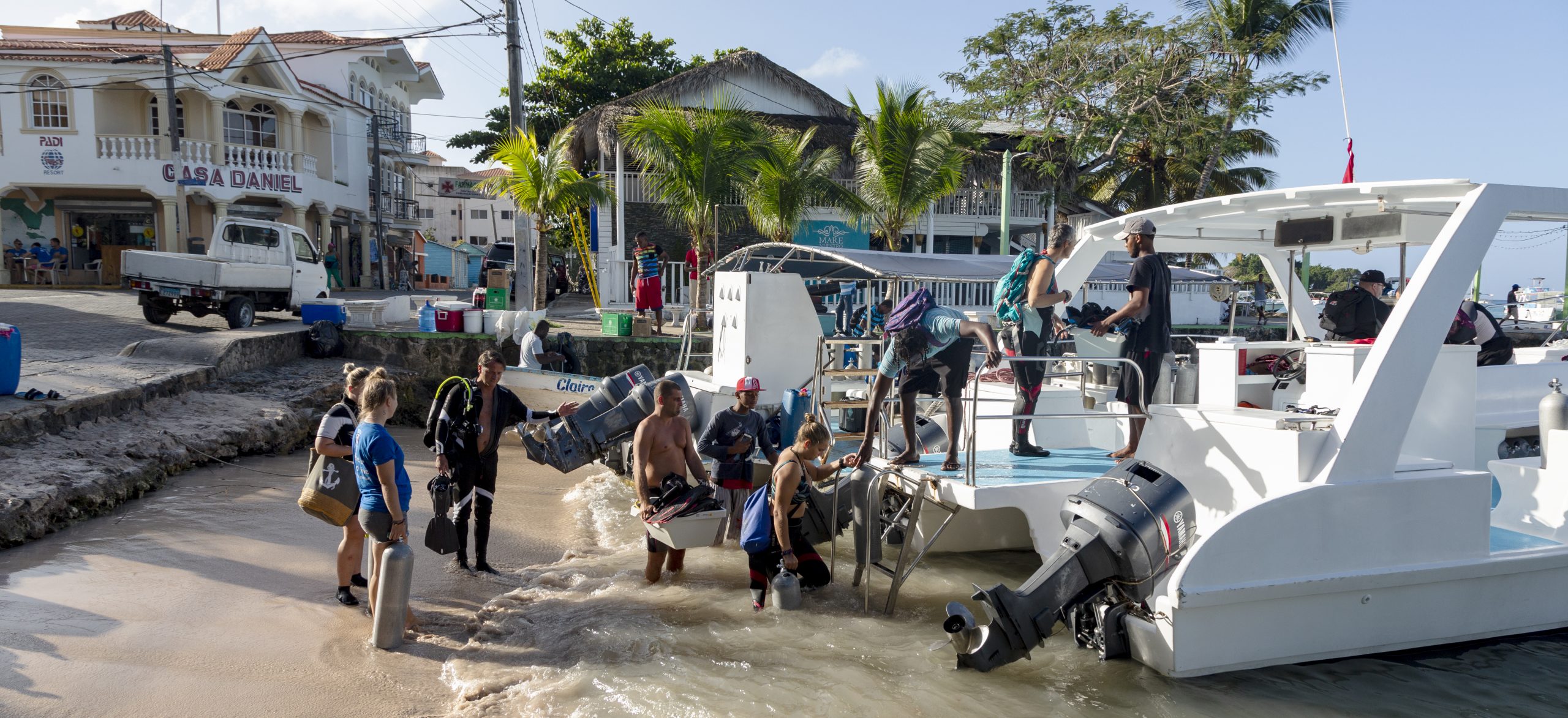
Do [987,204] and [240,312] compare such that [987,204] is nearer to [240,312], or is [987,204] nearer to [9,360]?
[240,312]

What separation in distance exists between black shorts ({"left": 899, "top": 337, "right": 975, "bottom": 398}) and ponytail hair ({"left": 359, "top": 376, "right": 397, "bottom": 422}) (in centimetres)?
318

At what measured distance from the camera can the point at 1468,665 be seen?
5.60 m

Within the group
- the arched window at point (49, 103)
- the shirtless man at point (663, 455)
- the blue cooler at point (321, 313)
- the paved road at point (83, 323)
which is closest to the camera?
the shirtless man at point (663, 455)

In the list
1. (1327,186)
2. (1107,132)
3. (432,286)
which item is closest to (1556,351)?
(1327,186)

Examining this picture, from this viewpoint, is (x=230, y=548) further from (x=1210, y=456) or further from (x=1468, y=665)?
(x=1468, y=665)

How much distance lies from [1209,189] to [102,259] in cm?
2991

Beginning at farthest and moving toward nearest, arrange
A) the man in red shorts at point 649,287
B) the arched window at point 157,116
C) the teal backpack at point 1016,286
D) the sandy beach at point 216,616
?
1. the arched window at point 157,116
2. the man in red shorts at point 649,287
3. the teal backpack at point 1016,286
4. the sandy beach at point 216,616

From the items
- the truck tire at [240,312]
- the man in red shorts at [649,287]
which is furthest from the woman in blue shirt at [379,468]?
the truck tire at [240,312]

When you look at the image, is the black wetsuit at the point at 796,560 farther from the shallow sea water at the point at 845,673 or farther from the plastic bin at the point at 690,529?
the plastic bin at the point at 690,529

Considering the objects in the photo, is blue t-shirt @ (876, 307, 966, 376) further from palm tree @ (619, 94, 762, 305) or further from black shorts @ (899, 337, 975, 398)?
palm tree @ (619, 94, 762, 305)

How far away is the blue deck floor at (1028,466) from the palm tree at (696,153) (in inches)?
364

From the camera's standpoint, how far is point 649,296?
16.1m

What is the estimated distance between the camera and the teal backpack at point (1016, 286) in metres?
6.70

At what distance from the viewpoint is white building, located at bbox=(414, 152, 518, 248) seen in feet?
205
